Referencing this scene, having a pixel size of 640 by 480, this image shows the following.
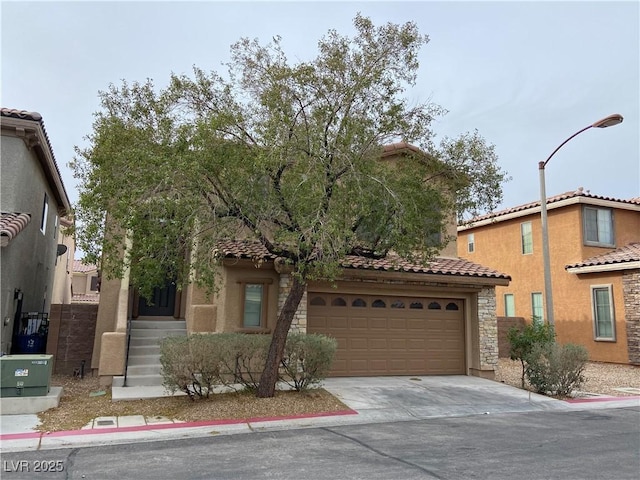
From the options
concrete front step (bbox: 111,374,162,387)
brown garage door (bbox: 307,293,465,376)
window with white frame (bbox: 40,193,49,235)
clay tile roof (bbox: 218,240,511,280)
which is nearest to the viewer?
concrete front step (bbox: 111,374,162,387)

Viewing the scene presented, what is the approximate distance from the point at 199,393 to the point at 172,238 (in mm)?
3211

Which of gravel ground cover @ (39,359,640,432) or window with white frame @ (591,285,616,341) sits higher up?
window with white frame @ (591,285,616,341)

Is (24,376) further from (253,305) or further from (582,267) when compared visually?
(582,267)

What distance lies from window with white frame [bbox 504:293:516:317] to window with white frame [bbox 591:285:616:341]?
12.7ft

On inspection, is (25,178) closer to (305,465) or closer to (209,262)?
(209,262)

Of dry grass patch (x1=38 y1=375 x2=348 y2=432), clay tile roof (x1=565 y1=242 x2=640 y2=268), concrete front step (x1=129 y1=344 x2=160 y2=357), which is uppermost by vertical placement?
clay tile roof (x1=565 y1=242 x2=640 y2=268)

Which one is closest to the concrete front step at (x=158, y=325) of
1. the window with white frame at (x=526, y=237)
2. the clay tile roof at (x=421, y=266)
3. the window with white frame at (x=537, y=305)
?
the clay tile roof at (x=421, y=266)

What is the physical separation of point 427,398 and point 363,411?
2.05 m

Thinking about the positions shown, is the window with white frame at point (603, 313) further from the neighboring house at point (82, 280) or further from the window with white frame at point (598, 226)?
the neighboring house at point (82, 280)

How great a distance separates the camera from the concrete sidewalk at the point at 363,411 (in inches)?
294

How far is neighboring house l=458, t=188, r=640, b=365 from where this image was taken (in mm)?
17953

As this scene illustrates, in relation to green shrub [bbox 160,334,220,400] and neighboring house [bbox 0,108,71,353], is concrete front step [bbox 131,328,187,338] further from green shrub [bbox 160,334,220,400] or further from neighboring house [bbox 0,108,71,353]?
green shrub [bbox 160,334,220,400]

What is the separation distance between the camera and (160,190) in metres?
8.62

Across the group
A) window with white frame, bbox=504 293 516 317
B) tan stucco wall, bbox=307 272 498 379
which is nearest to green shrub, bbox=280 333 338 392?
tan stucco wall, bbox=307 272 498 379
